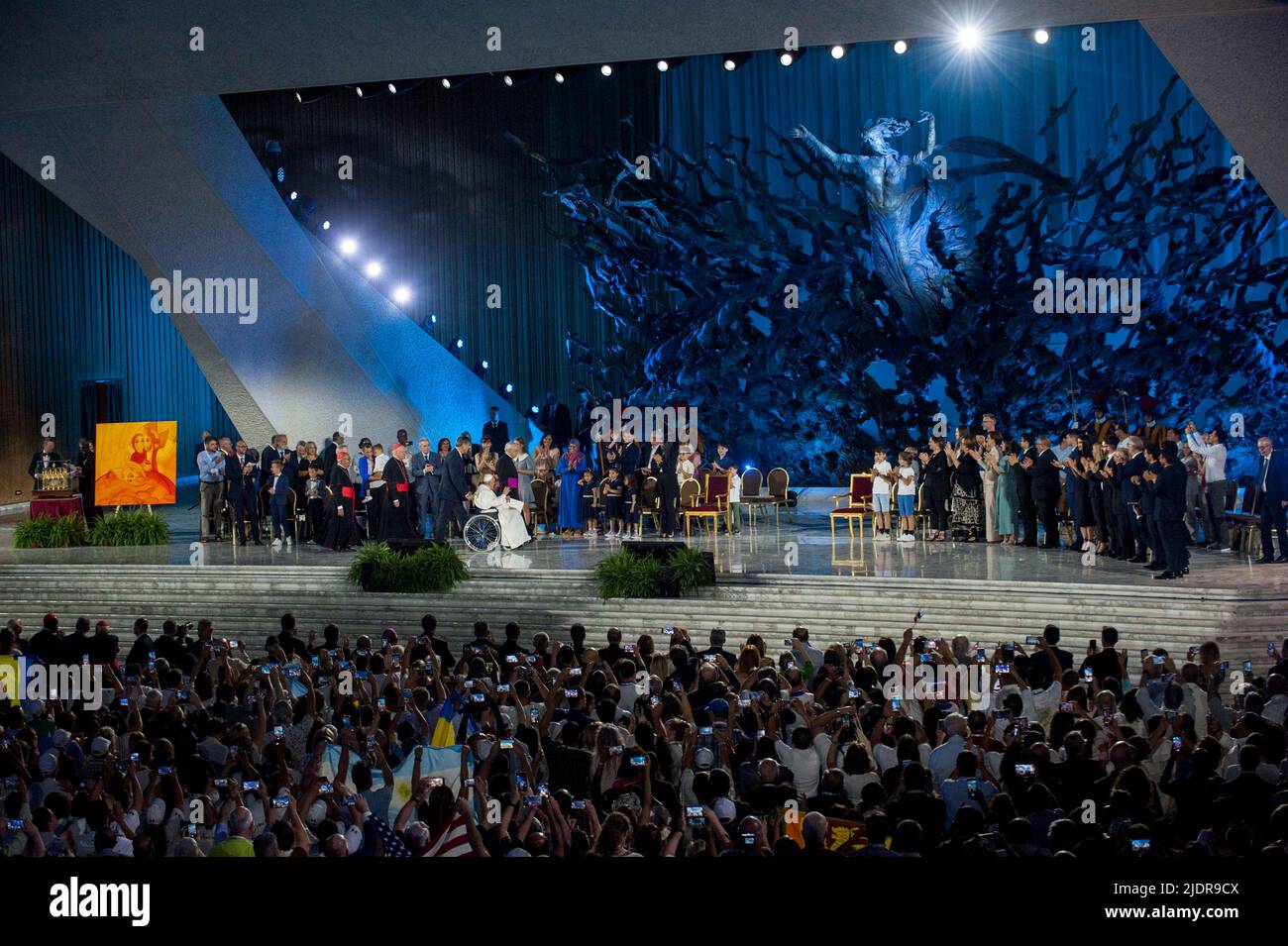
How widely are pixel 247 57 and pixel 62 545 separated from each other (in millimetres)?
6414

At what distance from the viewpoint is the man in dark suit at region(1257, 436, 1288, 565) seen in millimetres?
11953

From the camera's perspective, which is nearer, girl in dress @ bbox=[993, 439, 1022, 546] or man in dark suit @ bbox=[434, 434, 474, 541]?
girl in dress @ bbox=[993, 439, 1022, 546]

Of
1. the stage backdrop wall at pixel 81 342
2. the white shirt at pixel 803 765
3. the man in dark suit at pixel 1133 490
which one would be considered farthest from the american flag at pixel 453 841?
the stage backdrop wall at pixel 81 342

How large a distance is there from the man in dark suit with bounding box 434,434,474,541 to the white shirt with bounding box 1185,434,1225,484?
7.75 metres

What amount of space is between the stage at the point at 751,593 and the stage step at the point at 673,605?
1 centimetres

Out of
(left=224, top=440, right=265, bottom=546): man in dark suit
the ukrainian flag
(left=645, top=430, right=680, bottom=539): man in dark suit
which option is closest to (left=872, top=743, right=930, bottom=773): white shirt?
the ukrainian flag

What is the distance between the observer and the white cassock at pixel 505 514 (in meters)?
14.7

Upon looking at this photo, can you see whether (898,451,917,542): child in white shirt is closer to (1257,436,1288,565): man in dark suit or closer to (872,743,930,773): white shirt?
(1257,436,1288,565): man in dark suit

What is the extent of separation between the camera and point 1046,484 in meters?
13.8

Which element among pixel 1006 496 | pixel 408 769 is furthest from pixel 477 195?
pixel 408 769

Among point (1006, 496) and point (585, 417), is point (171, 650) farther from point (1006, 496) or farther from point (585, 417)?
point (585, 417)

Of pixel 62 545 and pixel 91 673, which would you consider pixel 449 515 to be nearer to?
pixel 62 545

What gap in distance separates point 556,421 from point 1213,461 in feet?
33.3
